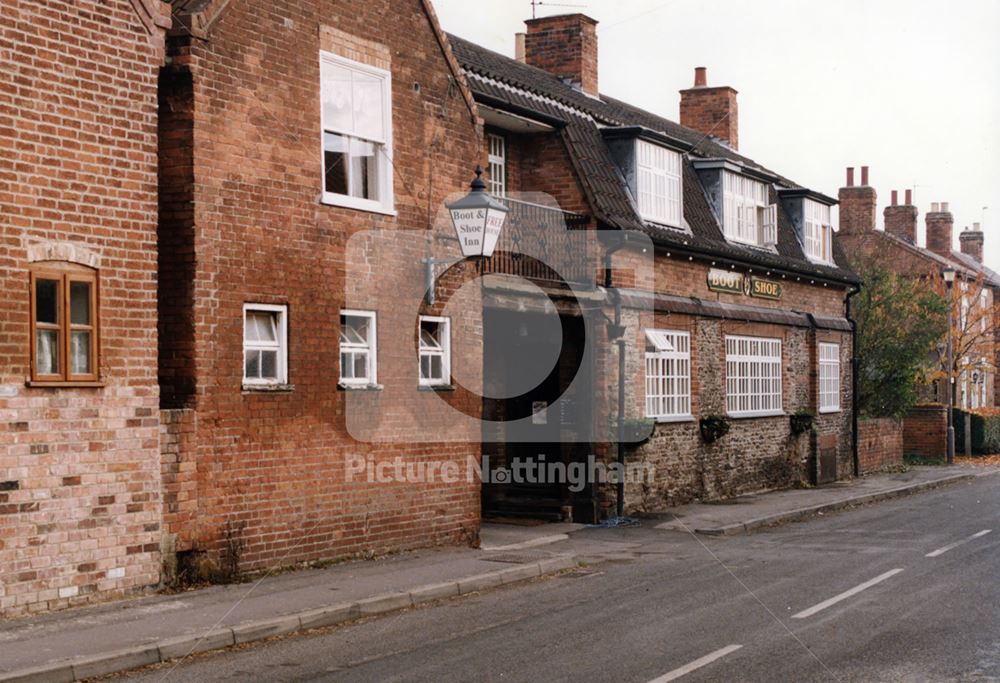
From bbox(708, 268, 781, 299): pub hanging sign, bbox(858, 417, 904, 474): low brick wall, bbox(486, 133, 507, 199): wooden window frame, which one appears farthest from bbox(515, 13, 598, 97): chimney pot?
bbox(858, 417, 904, 474): low brick wall

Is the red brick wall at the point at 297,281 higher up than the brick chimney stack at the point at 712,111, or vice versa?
the brick chimney stack at the point at 712,111

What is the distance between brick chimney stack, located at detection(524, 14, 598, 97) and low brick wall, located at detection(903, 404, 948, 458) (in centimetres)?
1837

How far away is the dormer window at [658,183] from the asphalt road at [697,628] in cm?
814

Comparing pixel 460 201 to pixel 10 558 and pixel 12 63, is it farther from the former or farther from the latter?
pixel 10 558

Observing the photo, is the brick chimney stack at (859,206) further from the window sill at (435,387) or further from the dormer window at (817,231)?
the window sill at (435,387)

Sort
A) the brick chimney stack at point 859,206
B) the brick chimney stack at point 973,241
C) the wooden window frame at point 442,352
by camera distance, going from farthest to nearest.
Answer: the brick chimney stack at point 973,241, the brick chimney stack at point 859,206, the wooden window frame at point 442,352

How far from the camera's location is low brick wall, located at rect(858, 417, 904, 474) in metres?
32.5

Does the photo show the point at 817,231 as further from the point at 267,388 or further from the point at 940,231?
the point at 940,231

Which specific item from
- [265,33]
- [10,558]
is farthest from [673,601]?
[265,33]

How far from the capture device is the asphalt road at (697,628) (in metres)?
8.98

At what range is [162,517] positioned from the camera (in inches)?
483

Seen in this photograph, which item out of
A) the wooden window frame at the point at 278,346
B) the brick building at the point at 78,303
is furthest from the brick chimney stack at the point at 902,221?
the brick building at the point at 78,303

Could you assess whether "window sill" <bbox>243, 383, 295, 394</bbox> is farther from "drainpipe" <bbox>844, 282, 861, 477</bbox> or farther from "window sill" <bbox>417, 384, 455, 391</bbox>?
"drainpipe" <bbox>844, 282, 861, 477</bbox>

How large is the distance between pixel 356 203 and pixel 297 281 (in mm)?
1516
